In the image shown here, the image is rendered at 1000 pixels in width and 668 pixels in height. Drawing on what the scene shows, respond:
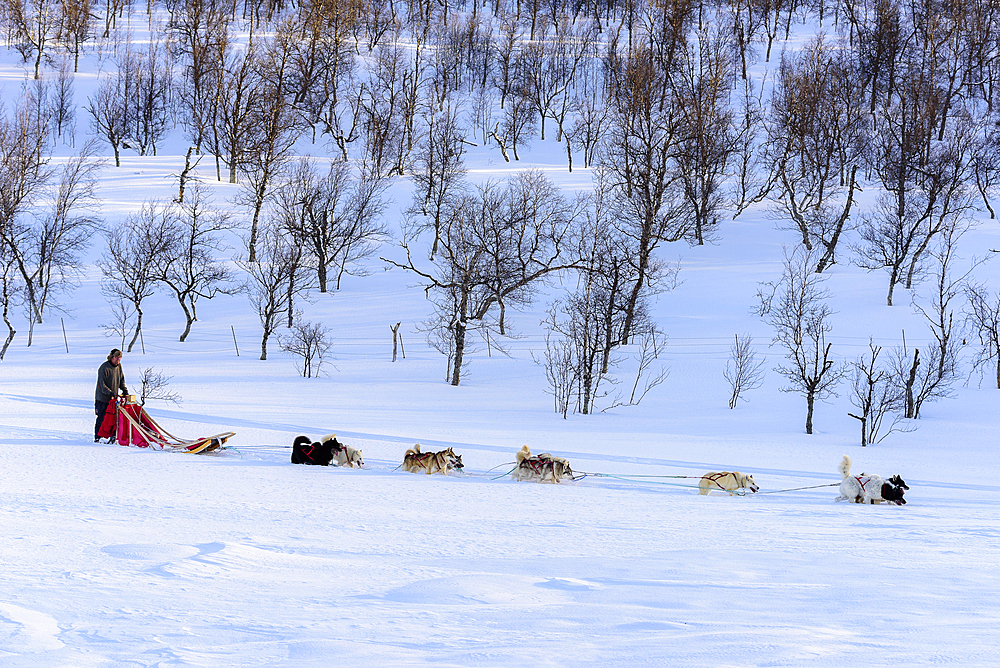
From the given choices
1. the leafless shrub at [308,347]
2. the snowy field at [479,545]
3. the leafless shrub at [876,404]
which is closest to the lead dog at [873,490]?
the snowy field at [479,545]

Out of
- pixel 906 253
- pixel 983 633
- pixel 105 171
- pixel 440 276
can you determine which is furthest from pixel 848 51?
pixel 983 633

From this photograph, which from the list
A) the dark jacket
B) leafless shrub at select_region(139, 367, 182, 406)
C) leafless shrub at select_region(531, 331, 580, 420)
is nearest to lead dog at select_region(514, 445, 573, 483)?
the dark jacket

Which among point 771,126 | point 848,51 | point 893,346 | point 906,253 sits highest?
point 848,51

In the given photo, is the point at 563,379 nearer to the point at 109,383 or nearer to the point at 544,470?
the point at 544,470

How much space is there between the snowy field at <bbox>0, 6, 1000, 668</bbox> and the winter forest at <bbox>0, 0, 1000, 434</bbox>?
209 inches

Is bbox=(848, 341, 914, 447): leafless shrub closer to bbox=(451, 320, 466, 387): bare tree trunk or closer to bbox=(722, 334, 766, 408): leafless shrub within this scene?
bbox=(722, 334, 766, 408): leafless shrub

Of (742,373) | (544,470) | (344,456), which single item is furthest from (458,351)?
(544,470)

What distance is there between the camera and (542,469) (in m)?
11.2

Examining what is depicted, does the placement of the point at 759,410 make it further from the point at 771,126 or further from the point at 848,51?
the point at 848,51

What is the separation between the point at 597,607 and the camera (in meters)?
4.87

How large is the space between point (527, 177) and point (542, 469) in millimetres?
30603

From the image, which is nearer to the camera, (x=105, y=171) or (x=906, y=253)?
(x=906, y=253)

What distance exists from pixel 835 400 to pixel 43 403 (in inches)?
792

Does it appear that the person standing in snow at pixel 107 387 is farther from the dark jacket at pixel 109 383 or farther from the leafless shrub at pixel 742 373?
the leafless shrub at pixel 742 373
